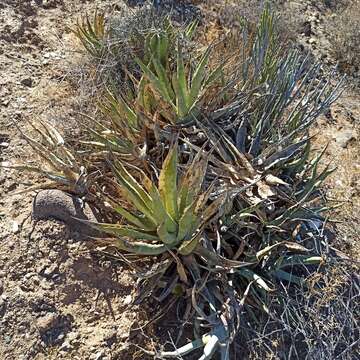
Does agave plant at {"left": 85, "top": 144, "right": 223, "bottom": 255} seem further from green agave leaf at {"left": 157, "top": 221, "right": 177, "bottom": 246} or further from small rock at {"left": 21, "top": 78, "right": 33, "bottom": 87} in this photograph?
small rock at {"left": 21, "top": 78, "right": 33, "bottom": 87}

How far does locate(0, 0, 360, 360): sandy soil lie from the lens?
2393 millimetres

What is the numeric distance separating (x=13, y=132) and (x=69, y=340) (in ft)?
4.68

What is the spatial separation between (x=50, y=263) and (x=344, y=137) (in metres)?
2.57

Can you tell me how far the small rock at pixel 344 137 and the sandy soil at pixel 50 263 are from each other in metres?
0.23

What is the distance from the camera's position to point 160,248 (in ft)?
7.82

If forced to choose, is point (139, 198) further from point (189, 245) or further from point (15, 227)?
point (15, 227)

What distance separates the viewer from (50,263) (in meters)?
2.58

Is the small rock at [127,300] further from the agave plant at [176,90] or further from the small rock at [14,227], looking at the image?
the agave plant at [176,90]

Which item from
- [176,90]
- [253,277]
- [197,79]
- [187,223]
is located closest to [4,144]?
[176,90]

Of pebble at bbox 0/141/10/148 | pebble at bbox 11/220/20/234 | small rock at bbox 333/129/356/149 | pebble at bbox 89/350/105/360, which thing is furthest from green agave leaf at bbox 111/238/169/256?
small rock at bbox 333/129/356/149

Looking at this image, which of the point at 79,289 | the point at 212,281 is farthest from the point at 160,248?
the point at 79,289

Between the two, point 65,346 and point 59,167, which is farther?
point 59,167

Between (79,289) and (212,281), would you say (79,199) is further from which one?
(212,281)

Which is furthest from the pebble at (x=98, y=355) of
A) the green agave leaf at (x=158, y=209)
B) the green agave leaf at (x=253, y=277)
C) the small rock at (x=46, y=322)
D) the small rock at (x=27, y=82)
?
the small rock at (x=27, y=82)
